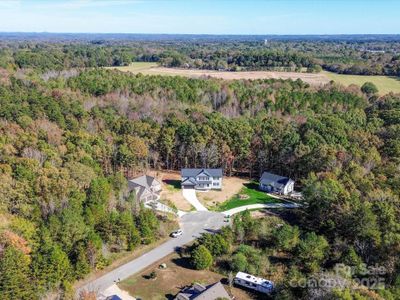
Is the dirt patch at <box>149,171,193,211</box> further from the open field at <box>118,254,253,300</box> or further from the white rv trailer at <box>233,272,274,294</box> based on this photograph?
the white rv trailer at <box>233,272,274,294</box>

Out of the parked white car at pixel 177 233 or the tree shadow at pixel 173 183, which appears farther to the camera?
the tree shadow at pixel 173 183

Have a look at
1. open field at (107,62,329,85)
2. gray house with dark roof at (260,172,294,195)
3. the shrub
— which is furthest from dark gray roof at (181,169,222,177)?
open field at (107,62,329,85)

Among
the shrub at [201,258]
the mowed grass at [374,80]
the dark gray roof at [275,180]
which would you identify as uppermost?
the mowed grass at [374,80]

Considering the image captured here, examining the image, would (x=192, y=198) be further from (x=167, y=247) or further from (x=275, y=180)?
(x=167, y=247)

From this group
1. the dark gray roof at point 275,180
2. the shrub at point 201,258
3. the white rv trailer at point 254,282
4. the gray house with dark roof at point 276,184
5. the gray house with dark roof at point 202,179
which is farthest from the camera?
the gray house with dark roof at point 202,179

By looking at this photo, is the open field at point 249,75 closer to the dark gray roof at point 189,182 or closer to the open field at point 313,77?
the open field at point 313,77

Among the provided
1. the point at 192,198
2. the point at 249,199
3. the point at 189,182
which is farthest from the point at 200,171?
the point at 249,199

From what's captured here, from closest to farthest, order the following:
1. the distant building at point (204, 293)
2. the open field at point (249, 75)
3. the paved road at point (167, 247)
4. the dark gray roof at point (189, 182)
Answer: the distant building at point (204, 293) → the paved road at point (167, 247) → the dark gray roof at point (189, 182) → the open field at point (249, 75)

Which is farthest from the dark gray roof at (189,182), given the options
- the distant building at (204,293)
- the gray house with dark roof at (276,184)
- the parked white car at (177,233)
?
the distant building at (204,293)
